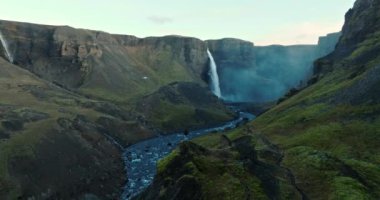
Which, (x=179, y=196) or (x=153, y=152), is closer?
(x=179, y=196)

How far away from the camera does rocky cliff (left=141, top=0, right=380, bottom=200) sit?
57.8 m

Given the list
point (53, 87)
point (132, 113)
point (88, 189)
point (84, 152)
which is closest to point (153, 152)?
point (84, 152)

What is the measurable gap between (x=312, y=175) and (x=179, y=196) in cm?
1972

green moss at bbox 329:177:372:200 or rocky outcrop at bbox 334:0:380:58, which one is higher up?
rocky outcrop at bbox 334:0:380:58

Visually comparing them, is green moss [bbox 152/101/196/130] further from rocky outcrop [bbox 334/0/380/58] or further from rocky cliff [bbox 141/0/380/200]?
rocky outcrop [bbox 334/0/380/58]

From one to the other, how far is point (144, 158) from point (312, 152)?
5561 centimetres

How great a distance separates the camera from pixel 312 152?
73.2 meters

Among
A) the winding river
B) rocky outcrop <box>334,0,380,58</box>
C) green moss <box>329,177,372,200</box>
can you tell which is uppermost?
rocky outcrop <box>334,0,380,58</box>

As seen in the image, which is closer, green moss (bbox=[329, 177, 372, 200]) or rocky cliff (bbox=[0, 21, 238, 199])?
green moss (bbox=[329, 177, 372, 200])

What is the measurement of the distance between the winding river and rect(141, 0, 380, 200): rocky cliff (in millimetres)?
14210

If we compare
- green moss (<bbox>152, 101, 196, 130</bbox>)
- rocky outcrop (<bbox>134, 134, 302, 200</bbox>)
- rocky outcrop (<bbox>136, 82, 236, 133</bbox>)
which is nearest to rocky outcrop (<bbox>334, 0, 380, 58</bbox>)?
rocky outcrop (<bbox>136, 82, 236, 133</bbox>)

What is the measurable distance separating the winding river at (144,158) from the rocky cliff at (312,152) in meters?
14.2

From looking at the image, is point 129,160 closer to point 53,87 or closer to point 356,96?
point 356,96

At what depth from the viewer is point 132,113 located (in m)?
174
